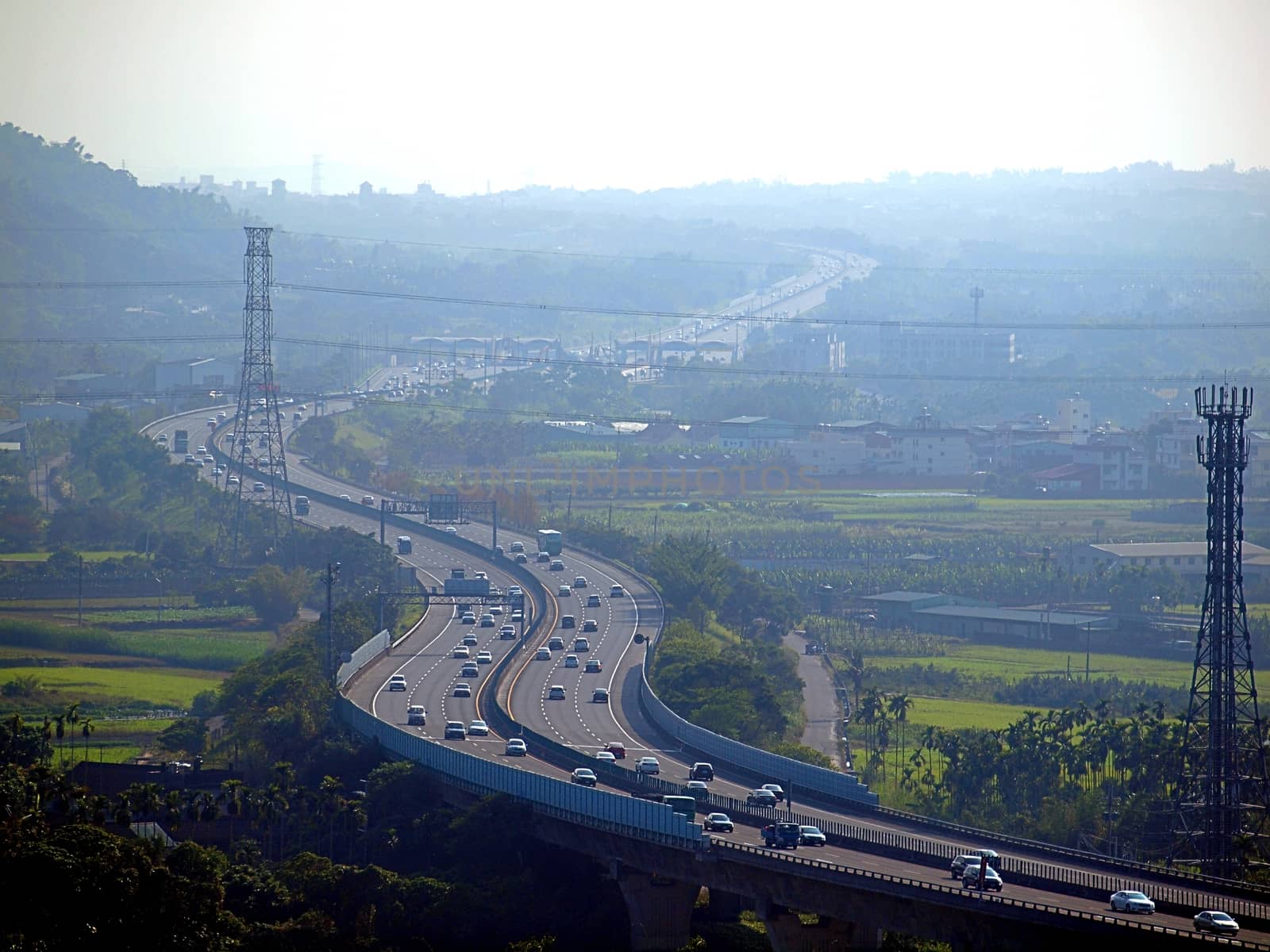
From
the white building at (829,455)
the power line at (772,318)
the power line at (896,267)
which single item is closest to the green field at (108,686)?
the white building at (829,455)

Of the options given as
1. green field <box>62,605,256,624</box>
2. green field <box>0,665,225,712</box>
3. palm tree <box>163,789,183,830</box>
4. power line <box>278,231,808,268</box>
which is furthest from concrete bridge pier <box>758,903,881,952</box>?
power line <box>278,231,808,268</box>

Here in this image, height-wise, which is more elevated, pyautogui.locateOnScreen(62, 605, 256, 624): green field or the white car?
the white car

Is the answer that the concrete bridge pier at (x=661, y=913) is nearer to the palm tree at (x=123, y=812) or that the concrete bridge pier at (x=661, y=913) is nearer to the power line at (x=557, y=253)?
the palm tree at (x=123, y=812)

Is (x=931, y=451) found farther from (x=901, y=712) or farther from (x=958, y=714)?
(x=901, y=712)

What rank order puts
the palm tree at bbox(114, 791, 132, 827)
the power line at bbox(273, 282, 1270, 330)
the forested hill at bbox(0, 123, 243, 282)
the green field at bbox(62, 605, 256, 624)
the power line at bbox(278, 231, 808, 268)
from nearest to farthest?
the palm tree at bbox(114, 791, 132, 827), the green field at bbox(62, 605, 256, 624), the power line at bbox(273, 282, 1270, 330), the forested hill at bbox(0, 123, 243, 282), the power line at bbox(278, 231, 808, 268)

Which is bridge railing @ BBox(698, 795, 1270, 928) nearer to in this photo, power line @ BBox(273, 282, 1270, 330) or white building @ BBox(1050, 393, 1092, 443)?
white building @ BBox(1050, 393, 1092, 443)

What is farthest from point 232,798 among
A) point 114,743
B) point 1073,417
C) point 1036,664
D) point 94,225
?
point 94,225
